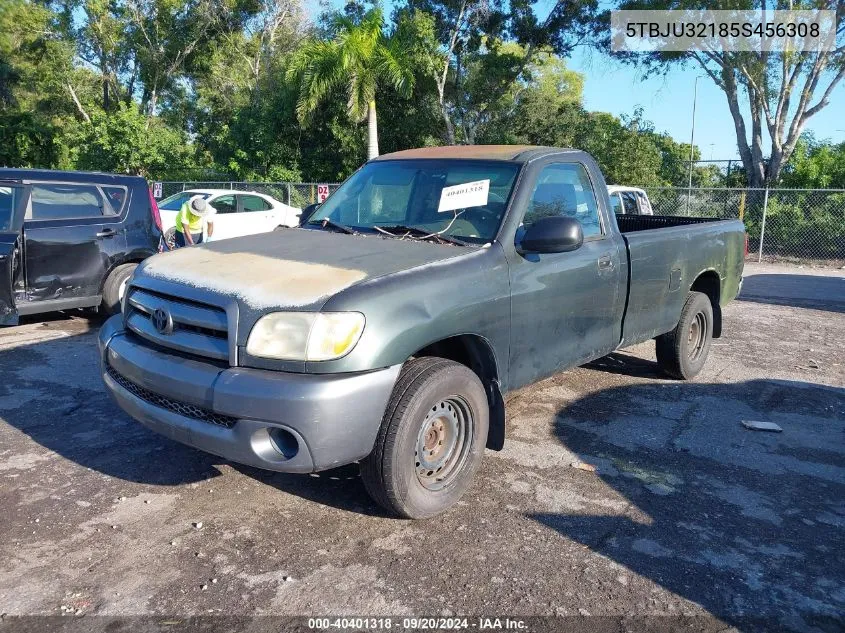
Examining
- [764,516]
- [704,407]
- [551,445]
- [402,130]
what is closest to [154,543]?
[551,445]

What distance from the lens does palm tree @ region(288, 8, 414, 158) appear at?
2117cm

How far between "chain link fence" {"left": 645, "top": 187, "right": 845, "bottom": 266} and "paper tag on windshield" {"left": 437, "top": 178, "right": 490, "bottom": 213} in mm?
14326

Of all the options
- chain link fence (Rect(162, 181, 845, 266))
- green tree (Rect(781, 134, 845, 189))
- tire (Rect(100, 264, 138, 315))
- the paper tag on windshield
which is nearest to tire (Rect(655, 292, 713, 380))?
the paper tag on windshield

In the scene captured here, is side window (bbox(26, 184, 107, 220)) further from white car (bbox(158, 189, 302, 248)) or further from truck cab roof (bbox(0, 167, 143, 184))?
white car (bbox(158, 189, 302, 248))

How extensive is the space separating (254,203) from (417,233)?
1311 cm

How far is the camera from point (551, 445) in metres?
4.72

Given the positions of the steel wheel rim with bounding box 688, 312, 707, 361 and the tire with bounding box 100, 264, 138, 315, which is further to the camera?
the tire with bounding box 100, 264, 138, 315

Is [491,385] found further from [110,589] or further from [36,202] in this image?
[36,202]

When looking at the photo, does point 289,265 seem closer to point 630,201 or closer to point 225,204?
point 630,201

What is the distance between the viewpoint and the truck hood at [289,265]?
10.7 feet

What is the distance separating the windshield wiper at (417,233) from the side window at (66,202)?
4.89 m

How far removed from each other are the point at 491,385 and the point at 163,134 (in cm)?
2534

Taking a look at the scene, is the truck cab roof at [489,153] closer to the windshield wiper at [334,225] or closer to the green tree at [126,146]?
the windshield wiper at [334,225]

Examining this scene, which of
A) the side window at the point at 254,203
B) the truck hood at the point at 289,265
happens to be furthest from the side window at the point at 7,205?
the side window at the point at 254,203
